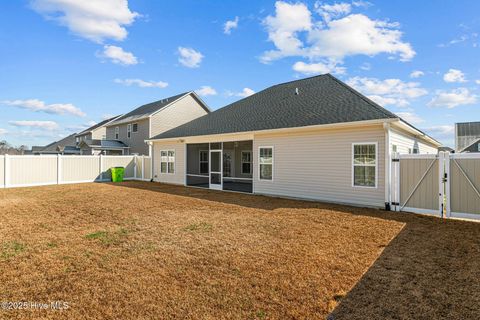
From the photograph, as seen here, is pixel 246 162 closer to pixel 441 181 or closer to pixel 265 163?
pixel 265 163

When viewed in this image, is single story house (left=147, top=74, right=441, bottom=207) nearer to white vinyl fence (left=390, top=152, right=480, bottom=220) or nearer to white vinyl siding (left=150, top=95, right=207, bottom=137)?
white vinyl fence (left=390, top=152, right=480, bottom=220)

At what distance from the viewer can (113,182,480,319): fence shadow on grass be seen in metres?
2.98

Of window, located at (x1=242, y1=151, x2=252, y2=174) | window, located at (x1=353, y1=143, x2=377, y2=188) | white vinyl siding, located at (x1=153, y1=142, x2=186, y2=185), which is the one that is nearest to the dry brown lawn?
window, located at (x1=353, y1=143, x2=377, y2=188)

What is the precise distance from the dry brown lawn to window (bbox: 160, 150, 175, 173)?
999cm

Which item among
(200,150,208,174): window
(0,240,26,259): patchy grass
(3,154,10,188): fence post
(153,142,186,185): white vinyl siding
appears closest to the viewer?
(0,240,26,259): patchy grass

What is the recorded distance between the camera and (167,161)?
18.2 meters

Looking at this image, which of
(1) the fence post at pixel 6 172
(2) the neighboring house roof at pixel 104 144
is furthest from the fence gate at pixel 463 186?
(2) the neighboring house roof at pixel 104 144

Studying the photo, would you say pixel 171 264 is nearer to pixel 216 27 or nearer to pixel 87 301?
pixel 87 301

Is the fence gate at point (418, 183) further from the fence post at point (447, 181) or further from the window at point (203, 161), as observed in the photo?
the window at point (203, 161)

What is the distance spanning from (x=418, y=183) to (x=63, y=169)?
63.5ft

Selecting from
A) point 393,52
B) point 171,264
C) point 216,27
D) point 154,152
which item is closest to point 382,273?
point 171,264

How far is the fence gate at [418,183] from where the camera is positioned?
7820 mm

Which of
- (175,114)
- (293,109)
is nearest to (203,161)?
(175,114)

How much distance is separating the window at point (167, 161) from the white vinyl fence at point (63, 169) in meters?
1.62
